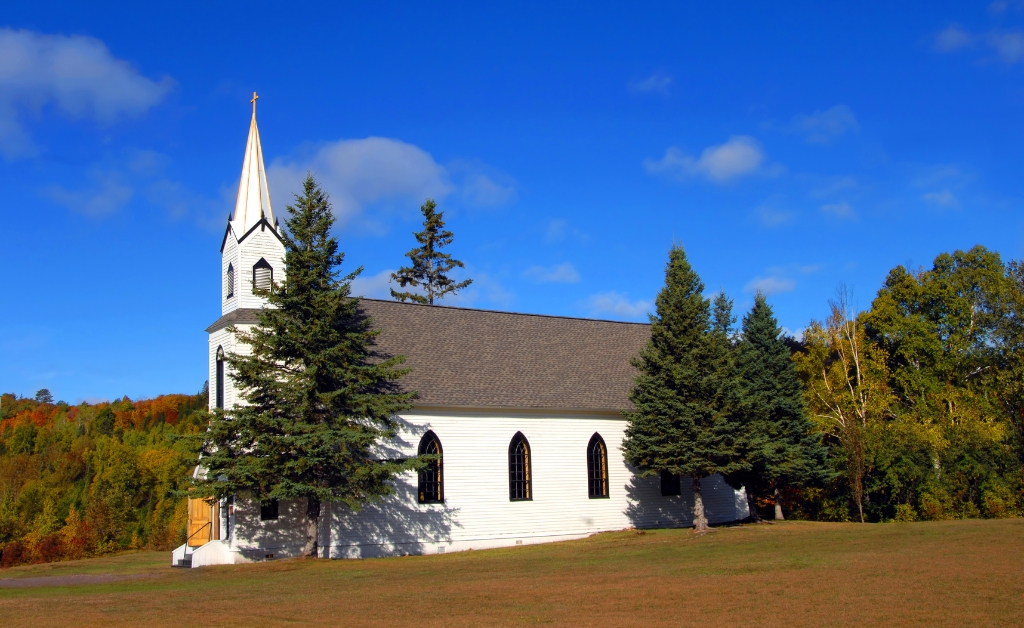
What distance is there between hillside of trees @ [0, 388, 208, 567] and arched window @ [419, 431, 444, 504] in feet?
25.0

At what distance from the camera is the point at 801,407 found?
35938 mm

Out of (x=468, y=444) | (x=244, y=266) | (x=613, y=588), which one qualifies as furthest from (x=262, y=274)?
(x=613, y=588)

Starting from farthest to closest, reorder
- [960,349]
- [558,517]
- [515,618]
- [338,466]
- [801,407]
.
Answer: [960,349] → [801,407] → [558,517] → [338,466] → [515,618]

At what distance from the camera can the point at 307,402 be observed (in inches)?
1003

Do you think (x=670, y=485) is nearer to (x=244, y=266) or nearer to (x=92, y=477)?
(x=244, y=266)

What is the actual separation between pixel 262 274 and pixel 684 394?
16.0 m

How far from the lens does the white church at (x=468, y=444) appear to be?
28656mm

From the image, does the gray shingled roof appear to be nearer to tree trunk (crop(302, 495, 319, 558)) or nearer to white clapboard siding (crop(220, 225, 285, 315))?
white clapboard siding (crop(220, 225, 285, 315))

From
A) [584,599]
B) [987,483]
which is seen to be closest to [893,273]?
[987,483]

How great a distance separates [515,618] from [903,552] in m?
12.3

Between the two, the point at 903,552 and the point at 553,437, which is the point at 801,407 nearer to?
the point at 553,437

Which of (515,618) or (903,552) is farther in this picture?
(903,552)

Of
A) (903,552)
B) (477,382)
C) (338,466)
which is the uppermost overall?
(477,382)

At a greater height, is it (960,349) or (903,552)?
(960,349)
